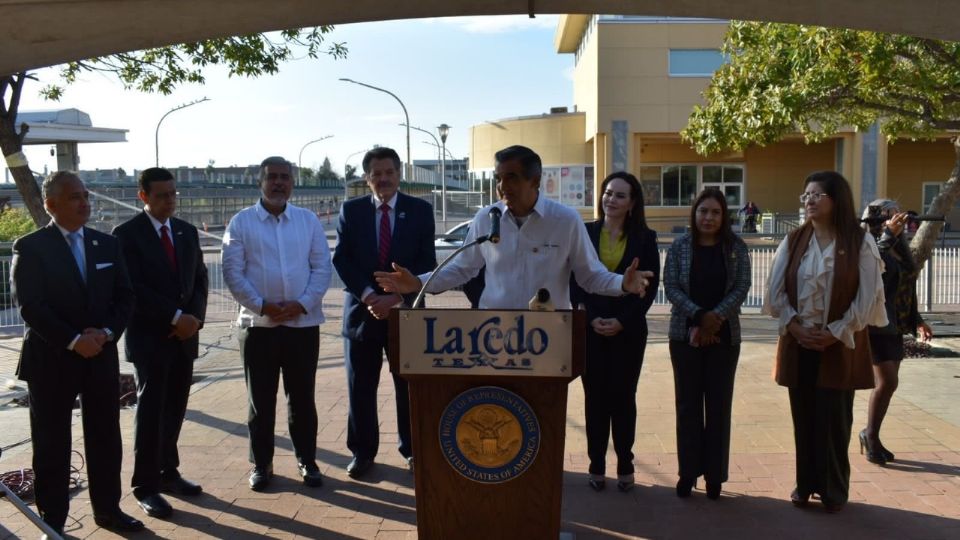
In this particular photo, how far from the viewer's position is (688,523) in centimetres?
449

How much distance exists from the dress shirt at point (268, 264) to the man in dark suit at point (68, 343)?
0.82m

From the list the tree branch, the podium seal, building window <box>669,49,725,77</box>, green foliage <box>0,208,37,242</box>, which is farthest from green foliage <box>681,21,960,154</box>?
building window <box>669,49,725,77</box>

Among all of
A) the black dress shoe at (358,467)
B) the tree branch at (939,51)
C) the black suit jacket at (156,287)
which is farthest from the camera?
the tree branch at (939,51)

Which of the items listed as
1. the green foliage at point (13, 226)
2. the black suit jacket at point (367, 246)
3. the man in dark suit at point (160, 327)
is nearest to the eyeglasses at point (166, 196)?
the man in dark suit at point (160, 327)

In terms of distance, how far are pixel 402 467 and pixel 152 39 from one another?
3.01 metres

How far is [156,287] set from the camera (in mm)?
4914

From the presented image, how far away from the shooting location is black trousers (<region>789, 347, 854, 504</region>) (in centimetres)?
458

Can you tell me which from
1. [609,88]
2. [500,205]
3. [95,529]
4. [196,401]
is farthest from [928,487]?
[609,88]

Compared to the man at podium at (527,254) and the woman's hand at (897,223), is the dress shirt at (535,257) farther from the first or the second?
the woman's hand at (897,223)

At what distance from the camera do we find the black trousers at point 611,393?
16.5 feet

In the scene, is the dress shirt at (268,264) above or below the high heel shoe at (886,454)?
above

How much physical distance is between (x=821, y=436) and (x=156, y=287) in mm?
3923

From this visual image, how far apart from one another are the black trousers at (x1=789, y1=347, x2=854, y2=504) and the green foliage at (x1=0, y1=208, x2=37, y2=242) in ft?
45.8

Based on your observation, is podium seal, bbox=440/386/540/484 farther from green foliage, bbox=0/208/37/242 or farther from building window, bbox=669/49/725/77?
building window, bbox=669/49/725/77
